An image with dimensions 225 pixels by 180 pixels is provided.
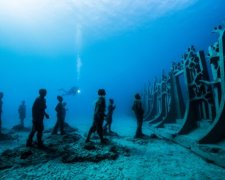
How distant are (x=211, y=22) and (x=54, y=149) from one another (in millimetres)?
123520

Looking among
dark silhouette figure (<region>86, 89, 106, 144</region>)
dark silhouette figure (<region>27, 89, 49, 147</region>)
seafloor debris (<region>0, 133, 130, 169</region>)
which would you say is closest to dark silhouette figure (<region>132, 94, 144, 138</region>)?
dark silhouette figure (<region>86, 89, 106, 144</region>)

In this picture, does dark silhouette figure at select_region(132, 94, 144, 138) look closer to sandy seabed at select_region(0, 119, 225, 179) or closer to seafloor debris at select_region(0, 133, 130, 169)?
seafloor debris at select_region(0, 133, 130, 169)

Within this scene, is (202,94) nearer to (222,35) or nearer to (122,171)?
→ (222,35)

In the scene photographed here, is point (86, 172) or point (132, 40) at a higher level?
point (132, 40)

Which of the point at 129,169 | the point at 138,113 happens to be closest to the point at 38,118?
the point at 129,169

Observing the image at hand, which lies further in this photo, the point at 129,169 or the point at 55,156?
the point at 55,156

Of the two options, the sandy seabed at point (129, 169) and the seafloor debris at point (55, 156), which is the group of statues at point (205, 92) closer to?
the sandy seabed at point (129, 169)

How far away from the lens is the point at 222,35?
6.27 metres

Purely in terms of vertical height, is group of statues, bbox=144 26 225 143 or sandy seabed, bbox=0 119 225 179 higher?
group of statues, bbox=144 26 225 143

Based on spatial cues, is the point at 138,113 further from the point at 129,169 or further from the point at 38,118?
the point at 129,169

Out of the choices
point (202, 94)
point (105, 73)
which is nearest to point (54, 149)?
point (202, 94)

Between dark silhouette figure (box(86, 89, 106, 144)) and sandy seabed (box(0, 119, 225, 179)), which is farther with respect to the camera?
dark silhouette figure (box(86, 89, 106, 144))

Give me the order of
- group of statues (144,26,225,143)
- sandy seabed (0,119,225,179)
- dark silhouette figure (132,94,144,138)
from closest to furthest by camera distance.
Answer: sandy seabed (0,119,225,179) → group of statues (144,26,225,143) → dark silhouette figure (132,94,144,138)

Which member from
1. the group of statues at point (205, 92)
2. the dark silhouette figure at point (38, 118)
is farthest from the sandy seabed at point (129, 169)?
the dark silhouette figure at point (38, 118)
